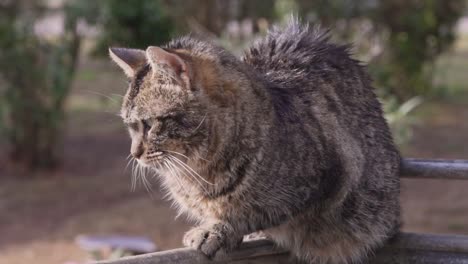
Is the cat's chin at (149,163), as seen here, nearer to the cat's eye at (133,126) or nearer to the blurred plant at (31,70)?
the cat's eye at (133,126)

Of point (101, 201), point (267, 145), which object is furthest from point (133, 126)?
point (101, 201)

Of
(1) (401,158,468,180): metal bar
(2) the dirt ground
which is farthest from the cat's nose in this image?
(2) the dirt ground

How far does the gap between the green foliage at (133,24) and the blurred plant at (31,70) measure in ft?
1.09

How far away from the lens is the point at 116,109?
18.1ft

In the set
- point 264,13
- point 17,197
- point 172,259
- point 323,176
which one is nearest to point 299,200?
point 323,176

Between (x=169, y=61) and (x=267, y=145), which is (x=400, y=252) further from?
(x=169, y=61)

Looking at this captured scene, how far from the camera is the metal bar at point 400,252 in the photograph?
2.60 meters

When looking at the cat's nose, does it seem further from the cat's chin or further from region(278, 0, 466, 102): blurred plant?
region(278, 0, 466, 102): blurred plant

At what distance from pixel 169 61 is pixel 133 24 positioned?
5587 mm

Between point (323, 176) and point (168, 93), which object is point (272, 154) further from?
point (168, 93)

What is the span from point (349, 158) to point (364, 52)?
6.59 m

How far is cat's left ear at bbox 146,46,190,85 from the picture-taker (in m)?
2.51

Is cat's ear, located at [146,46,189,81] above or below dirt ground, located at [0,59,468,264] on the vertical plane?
above

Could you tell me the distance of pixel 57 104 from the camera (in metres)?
7.74
